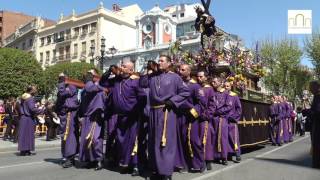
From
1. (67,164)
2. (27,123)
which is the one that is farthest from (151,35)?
(67,164)

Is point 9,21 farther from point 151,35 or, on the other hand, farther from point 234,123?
A: point 234,123

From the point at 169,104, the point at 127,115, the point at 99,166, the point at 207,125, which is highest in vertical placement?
the point at 169,104

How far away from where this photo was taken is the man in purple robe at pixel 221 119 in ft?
36.0

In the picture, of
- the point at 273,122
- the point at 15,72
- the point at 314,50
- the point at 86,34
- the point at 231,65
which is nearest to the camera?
the point at 231,65

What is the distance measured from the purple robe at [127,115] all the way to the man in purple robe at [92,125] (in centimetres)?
50

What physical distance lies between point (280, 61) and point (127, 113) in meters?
43.4

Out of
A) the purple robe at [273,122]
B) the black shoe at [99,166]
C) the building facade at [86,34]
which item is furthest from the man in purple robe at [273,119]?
the building facade at [86,34]

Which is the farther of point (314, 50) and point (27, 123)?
point (314, 50)

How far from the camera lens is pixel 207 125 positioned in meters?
10.4

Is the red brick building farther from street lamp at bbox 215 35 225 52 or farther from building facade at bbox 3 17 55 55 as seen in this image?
street lamp at bbox 215 35 225 52

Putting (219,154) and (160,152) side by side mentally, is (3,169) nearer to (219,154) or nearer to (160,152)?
(160,152)

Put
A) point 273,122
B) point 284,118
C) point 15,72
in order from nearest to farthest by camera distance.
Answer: point 273,122 < point 284,118 < point 15,72

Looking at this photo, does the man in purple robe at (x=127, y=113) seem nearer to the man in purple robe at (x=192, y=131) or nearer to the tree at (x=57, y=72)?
the man in purple robe at (x=192, y=131)

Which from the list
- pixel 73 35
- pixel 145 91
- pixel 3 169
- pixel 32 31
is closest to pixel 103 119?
pixel 145 91
